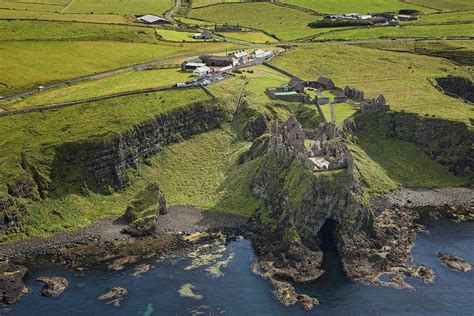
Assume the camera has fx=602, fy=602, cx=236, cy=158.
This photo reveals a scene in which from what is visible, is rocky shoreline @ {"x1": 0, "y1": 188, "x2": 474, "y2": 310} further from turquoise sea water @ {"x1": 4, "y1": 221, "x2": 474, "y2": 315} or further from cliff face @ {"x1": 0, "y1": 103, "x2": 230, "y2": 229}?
cliff face @ {"x1": 0, "y1": 103, "x2": 230, "y2": 229}

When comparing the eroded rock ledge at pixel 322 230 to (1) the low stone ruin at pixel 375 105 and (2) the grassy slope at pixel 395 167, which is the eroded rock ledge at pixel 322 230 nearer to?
(2) the grassy slope at pixel 395 167

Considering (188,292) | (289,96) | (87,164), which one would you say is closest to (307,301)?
(188,292)

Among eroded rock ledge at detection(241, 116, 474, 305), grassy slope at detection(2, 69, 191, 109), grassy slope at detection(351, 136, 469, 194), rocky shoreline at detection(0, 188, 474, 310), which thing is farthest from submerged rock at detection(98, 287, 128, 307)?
grassy slope at detection(2, 69, 191, 109)

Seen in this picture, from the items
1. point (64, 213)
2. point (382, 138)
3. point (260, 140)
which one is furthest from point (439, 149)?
point (64, 213)

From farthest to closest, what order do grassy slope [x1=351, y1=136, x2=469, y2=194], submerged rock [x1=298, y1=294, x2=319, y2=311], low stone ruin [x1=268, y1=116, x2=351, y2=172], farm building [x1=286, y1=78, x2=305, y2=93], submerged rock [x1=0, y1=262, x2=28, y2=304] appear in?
farm building [x1=286, y1=78, x2=305, y2=93] → grassy slope [x1=351, y1=136, x2=469, y2=194] → low stone ruin [x1=268, y1=116, x2=351, y2=172] → submerged rock [x1=0, y1=262, x2=28, y2=304] → submerged rock [x1=298, y1=294, x2=319, y2=311]

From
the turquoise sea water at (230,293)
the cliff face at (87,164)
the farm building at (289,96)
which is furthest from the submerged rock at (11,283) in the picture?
the farm building at (289,96)

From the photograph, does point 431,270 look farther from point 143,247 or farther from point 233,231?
point 143,247

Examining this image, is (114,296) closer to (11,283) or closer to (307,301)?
(11,283)
